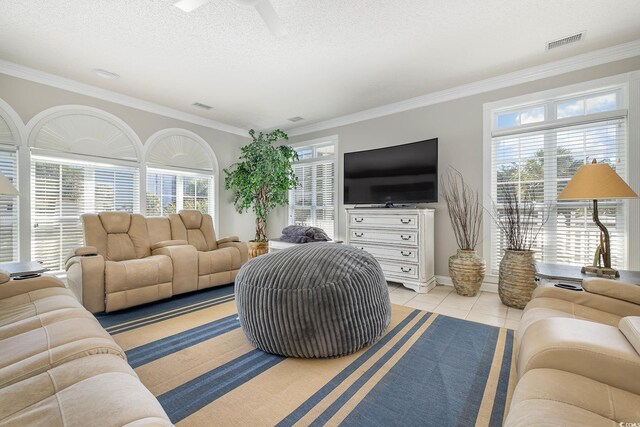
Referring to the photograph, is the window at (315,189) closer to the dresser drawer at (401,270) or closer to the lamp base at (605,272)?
the dresser drawer at (401,270)

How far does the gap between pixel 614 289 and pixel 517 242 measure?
1745mm

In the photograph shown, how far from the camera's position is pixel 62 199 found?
3.58m

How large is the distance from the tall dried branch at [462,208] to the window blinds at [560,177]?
0.20 meters

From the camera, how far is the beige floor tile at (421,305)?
295cm

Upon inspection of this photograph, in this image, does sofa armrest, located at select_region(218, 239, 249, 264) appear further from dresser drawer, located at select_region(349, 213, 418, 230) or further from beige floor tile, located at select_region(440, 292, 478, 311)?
beige floor tile, located at select_region(440, 292, 478, 311)

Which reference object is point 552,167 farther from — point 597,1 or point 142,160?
point 142,160

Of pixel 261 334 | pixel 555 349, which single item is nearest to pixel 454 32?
pixel 555 349

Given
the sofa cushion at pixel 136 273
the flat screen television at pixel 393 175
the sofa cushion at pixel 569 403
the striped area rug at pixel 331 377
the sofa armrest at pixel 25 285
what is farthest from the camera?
the flat screen television at pixel 393 175

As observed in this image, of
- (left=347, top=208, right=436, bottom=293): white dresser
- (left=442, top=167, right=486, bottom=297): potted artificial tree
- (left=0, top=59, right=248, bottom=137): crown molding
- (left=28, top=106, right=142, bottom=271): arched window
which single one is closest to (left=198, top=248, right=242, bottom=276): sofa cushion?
(left=28, top=106, right=142, bottom=271): arched window

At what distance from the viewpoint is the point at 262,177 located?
189 inches

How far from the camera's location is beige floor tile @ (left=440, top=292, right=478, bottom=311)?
3.01m

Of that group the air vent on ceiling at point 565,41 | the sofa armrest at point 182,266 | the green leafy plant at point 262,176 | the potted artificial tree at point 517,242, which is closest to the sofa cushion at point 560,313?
the potted artificial tree at point 517,242

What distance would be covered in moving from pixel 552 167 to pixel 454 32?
1.90m

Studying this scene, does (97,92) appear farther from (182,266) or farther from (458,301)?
(458,301)
